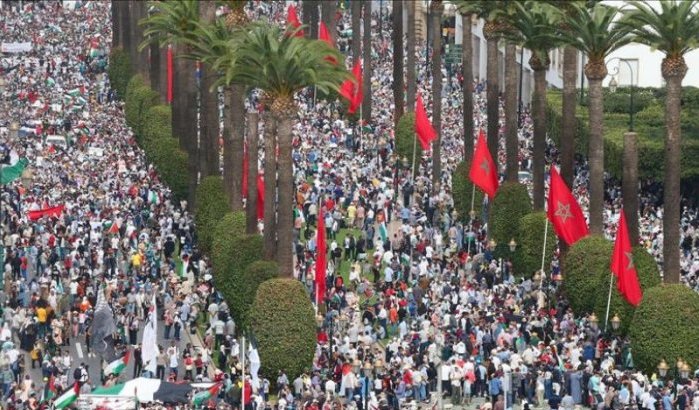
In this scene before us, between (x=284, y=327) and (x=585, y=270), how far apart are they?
10860 mm

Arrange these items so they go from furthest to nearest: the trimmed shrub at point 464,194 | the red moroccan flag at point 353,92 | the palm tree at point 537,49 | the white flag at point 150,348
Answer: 1. the red moroccan flag at point 353,92
2. the trimmed shrub at point 464,194
3. the palm tree at point 537,49
4. the white flag at point 150,348

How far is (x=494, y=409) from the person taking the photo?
77.2 m

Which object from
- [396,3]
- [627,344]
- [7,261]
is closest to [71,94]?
[396,3]

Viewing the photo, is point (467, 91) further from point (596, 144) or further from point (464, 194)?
point (596, 144)

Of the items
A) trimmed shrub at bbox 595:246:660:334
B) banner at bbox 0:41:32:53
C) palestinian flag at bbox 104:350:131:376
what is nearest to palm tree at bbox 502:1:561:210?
trimmed shrub at bbox 595:246:660:334

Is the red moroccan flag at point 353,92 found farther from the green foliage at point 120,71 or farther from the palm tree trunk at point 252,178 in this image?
the green foliage at point 120,71

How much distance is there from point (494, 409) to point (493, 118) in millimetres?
29480

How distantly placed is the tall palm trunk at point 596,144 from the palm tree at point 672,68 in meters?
4.06

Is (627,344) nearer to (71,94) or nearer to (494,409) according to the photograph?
(494,409)

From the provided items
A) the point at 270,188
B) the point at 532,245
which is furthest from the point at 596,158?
the point at 270,188

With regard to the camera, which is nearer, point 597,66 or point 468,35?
point 597,66

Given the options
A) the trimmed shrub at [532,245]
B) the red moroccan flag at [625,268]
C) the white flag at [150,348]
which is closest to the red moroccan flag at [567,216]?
the trimmed shrub at [532,245]

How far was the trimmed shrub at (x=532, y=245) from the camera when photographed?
94875mm

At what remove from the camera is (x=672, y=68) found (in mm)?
86000
